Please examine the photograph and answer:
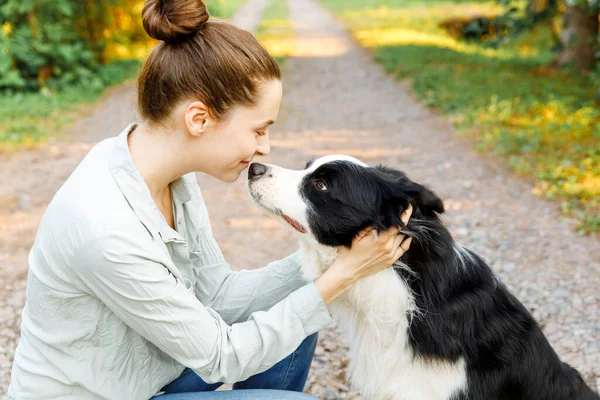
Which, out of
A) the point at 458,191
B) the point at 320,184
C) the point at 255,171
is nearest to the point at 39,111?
the point at 458,191

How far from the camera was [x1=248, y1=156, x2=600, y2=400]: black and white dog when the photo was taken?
2.05 metres

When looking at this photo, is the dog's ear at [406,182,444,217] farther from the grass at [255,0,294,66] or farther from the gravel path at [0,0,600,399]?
the grass at [255,0,294,66]

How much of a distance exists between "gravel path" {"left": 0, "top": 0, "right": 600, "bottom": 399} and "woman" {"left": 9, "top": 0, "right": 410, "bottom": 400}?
29 cm

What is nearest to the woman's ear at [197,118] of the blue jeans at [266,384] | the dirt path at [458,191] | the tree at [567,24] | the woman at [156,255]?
the woman at [156,255]

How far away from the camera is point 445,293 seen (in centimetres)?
206

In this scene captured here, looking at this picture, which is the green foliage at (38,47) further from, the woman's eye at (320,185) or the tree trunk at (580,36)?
the woman's eye at (320,185)

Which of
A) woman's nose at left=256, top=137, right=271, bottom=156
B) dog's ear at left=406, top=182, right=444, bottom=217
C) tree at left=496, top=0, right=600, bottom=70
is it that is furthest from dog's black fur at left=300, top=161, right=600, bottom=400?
tree at left=496, top=0, right=600, bottom=70

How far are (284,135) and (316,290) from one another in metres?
5.44

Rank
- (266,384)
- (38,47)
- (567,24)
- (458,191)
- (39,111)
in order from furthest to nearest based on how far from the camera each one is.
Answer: (38,47)
(567,24)
(39,111)
(458,191)
(266,384)

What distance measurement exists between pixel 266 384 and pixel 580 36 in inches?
310

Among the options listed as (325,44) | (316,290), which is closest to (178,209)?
(316,290)

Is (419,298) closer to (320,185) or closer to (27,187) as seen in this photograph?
(320,185)

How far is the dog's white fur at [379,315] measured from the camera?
208cm

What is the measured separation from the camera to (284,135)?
724 centimetres
